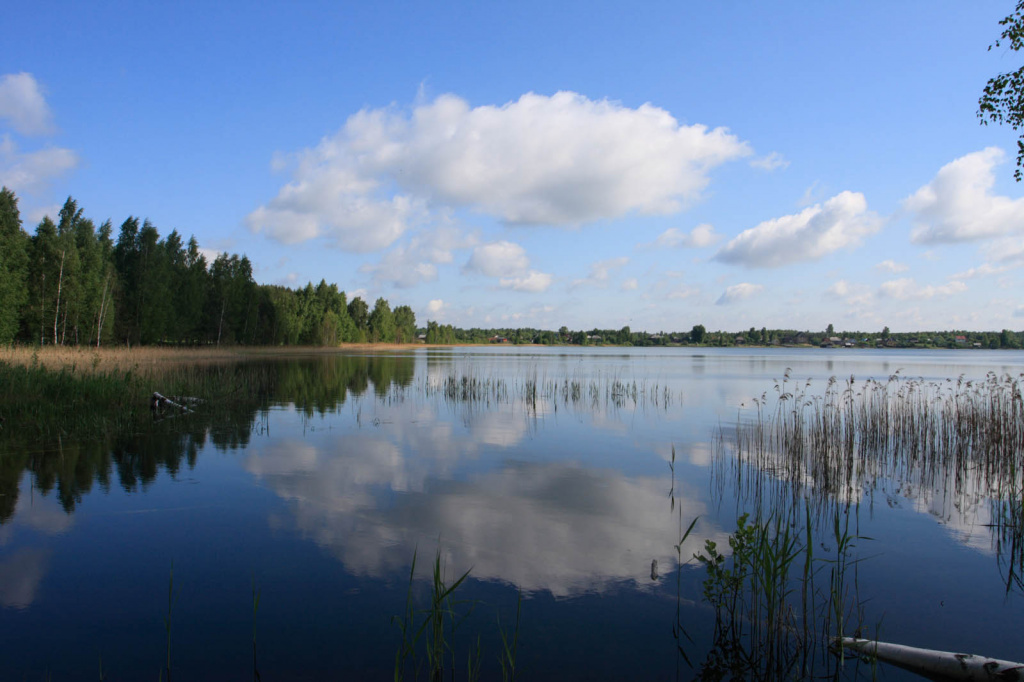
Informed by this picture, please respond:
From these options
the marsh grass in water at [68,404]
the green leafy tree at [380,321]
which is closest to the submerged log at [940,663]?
the marsh grass in water at [68,404]

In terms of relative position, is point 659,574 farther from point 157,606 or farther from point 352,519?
point 157,606

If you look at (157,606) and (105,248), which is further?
(105,248)

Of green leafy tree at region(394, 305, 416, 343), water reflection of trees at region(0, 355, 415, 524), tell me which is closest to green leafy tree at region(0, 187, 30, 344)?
water reflection of trees at region(0, 355, 415, 524)

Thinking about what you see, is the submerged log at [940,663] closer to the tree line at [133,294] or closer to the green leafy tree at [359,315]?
the tree line at [133,294]

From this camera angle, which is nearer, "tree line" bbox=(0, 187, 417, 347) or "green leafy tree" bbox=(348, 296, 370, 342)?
"tree line" bbox=(0, 187, 417, 347)

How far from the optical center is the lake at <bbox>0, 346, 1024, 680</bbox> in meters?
4.61

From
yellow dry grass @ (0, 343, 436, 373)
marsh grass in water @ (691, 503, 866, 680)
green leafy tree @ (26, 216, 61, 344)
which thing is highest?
green leafy tree @ (26, 216, 61, 344)

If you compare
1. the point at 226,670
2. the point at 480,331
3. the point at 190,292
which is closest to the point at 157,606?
the point at 226,670

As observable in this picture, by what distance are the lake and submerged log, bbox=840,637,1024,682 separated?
0.26 m

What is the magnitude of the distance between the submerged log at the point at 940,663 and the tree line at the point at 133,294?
39119 mm

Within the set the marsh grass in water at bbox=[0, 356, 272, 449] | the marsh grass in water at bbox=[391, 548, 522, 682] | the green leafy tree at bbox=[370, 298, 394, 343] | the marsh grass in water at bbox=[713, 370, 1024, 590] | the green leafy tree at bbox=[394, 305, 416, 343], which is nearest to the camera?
the marsh grass in water at bbox=[391, 548, 522, 682]

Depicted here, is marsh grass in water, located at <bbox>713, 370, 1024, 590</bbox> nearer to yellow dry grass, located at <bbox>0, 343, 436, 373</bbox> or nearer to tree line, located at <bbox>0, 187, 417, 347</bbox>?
yellow dry grass, located at <bbox>0, 343, 436, 373</bbox>

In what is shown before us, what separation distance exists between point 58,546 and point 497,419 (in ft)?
41.0

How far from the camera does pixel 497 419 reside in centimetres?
1794
